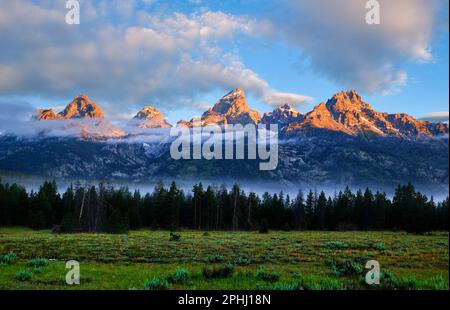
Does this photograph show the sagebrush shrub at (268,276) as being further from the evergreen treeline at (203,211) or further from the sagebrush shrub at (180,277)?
the evergreen treeline at (203,211)

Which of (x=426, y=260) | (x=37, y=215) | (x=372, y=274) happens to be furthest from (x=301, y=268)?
(x=37, y=215)

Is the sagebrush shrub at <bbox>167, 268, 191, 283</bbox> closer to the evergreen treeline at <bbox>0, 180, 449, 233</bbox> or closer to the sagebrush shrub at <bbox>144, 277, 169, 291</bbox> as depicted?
the sagebrush shrub at <bbox>144, 277, 169, 291</bbox>

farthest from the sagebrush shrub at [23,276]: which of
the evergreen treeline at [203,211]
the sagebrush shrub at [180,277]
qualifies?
the evergreen treeline at [203,211]

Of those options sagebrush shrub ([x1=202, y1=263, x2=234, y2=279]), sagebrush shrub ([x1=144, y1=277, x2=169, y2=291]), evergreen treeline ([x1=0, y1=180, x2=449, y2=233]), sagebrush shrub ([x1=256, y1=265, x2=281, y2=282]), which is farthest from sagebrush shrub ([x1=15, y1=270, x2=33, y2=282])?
evergreen treeline ([x1=0, y1=180, x2=449, y2=233])

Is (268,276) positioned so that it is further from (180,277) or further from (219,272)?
(180,277)

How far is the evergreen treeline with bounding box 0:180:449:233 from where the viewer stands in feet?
325

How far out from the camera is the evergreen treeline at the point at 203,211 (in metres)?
99.0

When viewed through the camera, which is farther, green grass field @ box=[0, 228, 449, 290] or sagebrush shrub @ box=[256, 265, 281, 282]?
sagebrush shrub @ box=[256, 265, 281, 282]

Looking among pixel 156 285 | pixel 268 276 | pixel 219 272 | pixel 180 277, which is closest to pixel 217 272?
pixel 219 272

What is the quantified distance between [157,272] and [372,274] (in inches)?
410

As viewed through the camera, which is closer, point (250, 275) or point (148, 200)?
point (250, 275)

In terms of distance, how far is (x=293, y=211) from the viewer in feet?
401
